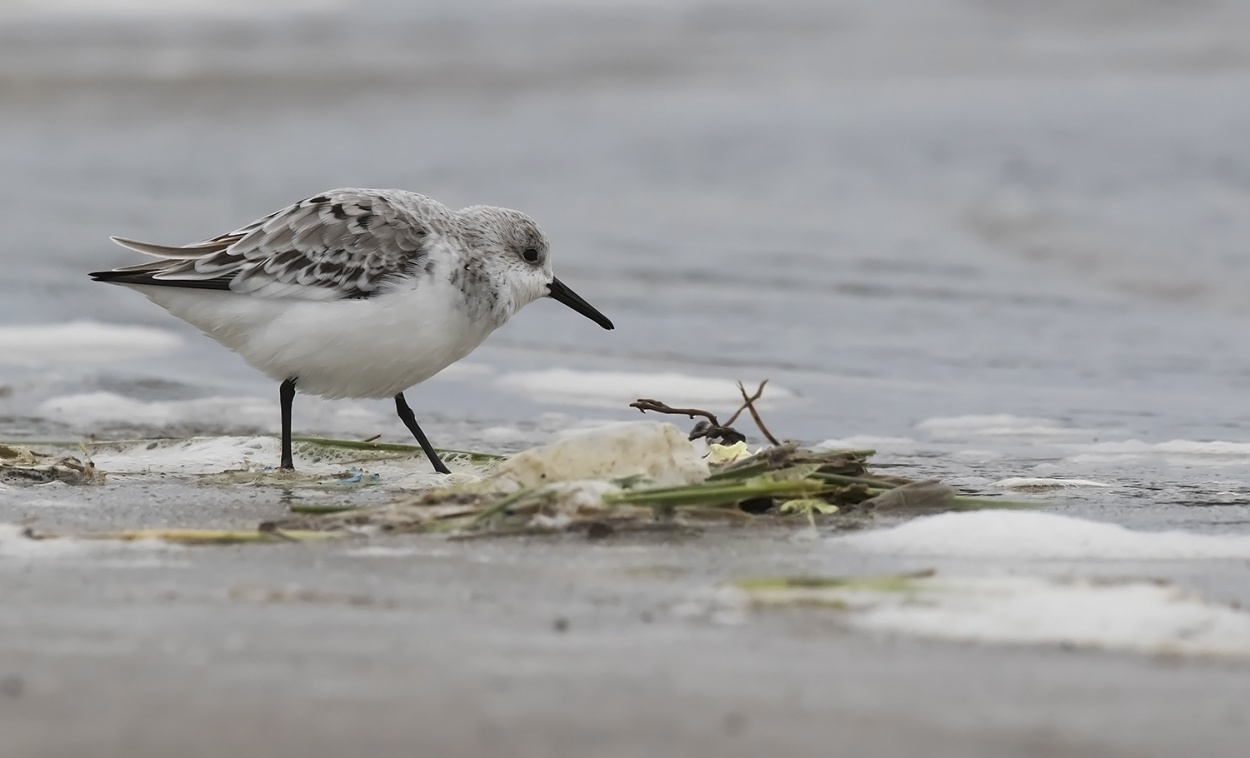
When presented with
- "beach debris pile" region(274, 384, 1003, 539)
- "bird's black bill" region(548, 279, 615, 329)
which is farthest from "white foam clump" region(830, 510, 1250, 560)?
"bird's black bill" region(548, 279, 615, 329)

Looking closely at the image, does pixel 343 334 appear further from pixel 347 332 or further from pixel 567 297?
pixel 567 297

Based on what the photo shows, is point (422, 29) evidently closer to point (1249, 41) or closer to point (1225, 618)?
point (1249, 41)

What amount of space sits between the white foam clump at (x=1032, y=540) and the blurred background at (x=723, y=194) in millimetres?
1271

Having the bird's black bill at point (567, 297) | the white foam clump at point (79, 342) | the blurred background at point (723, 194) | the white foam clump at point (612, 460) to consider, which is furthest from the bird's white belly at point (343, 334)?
the white foam clump at point (79, 342)

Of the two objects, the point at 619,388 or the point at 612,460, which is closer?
the point at 612,460

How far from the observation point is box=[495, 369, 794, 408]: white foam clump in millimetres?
6906

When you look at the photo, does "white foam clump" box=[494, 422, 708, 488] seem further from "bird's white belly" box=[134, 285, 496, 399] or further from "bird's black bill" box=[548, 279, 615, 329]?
"bird's black bill" box=[548, 279, 615, 329]

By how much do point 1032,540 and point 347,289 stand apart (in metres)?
2.39

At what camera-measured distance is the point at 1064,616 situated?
2783 millimetres

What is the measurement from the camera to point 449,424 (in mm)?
6383

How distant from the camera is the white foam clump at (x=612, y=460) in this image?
4.01 m

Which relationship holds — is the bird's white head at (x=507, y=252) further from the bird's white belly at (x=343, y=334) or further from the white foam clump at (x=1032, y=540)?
the white foam clump at (x=1032, y=540)

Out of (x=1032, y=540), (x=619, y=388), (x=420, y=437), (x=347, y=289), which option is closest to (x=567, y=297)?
(x=420, y=437)

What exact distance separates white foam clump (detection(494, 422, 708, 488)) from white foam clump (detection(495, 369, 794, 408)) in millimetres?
2724
